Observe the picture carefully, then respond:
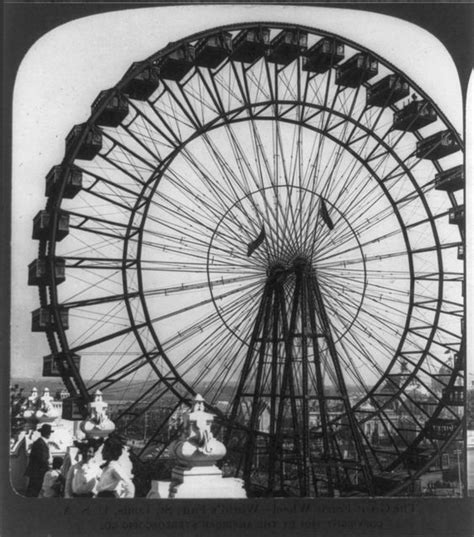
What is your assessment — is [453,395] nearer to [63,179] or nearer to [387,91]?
[387,91]

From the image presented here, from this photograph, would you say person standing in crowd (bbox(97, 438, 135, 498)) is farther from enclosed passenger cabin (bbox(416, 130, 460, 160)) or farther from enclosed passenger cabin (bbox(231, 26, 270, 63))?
enclosed passenger cabin (bbox(416, 130, 460, 160))

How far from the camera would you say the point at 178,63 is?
14469mm

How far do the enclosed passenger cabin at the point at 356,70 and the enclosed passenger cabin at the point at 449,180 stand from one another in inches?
90.1

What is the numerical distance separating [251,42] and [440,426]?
7.87m

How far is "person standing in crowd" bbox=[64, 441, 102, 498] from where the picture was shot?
11.1 metres

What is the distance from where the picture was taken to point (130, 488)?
36.8 feet

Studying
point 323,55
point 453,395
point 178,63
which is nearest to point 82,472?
point 178,63

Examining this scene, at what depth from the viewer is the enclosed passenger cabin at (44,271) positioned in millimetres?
13197

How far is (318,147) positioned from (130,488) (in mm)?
7601

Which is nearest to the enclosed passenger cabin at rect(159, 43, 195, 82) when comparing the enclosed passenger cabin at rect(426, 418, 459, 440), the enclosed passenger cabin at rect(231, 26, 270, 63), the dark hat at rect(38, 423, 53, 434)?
the enclosed passenger cabin at rect(231, 26, 270, 63)

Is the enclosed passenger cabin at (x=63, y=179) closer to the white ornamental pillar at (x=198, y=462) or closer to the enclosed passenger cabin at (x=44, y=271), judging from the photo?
the enclosed passenger cabin at (x=44, y=271)

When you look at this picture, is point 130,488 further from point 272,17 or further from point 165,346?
point 272,17

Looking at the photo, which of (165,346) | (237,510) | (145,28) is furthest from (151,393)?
(145,28)

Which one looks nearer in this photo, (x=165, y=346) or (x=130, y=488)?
(x=130, y=488)
